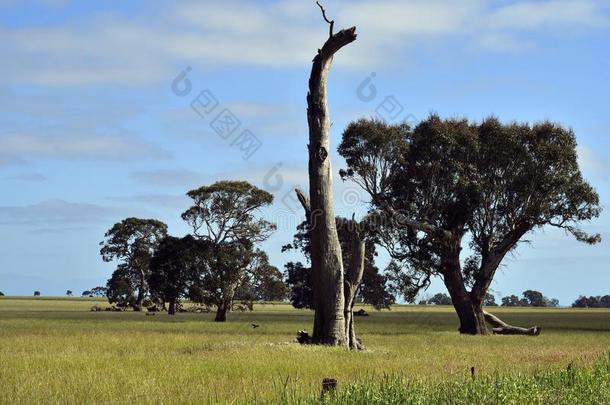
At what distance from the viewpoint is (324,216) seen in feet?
93.7

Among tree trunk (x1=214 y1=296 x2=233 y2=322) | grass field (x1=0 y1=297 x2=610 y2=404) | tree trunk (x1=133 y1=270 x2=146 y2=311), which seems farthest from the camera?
tree trunk (x1=133 y1=270 x2=146 y2=311)

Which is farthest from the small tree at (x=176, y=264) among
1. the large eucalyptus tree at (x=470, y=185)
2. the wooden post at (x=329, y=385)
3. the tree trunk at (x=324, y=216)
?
the wooden post at (x=329, y=385)

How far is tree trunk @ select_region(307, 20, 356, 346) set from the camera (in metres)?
28.5

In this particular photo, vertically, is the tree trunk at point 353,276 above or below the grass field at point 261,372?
above

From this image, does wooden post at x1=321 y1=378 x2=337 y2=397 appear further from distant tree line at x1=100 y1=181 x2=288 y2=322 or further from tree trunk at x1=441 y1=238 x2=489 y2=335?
distant tree line at x1=100 y1=181 x2=288 y2=322

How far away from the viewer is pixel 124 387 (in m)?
15.4

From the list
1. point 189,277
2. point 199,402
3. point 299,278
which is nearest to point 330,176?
point 199,402

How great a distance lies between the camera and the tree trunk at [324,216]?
28.5 meters

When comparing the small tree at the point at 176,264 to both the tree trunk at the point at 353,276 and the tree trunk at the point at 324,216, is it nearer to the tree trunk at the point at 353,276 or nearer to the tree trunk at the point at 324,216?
the tree trunk at the point at 353,276

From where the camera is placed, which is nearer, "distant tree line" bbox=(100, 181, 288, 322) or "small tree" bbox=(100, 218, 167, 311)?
"distant tree line" bbox=(100, 181, 288, 322)

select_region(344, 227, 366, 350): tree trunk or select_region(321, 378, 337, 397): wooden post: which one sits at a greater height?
select_region(344, 227, 366, 350): tree trunk

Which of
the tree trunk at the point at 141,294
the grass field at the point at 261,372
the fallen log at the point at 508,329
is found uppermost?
the tree trunk at the point at 141,294

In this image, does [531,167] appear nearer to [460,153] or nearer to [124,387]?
[460,153]

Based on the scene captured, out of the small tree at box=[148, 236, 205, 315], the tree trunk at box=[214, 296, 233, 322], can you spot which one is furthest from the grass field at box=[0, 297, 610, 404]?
the small tree at box=[148, 236, 205, 315]
